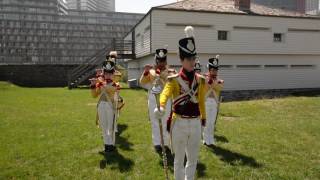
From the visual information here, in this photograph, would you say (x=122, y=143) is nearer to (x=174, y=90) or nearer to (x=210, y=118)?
(x=210, y=118)

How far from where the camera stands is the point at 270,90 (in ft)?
93.0

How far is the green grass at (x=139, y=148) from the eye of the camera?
8.04 metres

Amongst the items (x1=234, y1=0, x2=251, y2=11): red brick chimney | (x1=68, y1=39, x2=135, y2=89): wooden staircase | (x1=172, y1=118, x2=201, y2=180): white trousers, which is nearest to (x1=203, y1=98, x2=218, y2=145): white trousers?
(x1=172, y1=118, x2=201, y2=180): white trousers

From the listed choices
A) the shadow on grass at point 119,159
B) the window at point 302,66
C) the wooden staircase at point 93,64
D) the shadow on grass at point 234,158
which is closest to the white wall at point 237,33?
the window at point 302,66

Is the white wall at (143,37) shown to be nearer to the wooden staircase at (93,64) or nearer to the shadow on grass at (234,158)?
the wooden staircase at (93,64)

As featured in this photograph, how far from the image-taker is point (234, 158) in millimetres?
9047

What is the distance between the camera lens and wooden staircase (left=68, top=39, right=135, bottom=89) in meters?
33.5

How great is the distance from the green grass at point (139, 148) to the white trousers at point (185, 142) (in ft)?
4.83

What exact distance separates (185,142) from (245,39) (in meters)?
22.3

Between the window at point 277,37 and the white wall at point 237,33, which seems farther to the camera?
the window at point 277,37

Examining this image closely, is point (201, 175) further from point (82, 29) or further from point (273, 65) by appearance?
point (82, 29)

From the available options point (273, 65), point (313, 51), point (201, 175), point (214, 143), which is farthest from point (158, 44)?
point (201, 175)

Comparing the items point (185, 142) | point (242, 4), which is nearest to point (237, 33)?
point (242, 4)

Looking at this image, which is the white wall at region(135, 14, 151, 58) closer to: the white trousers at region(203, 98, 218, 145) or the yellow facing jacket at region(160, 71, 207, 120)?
the white trousers at region(203, 98, 218, 145)
